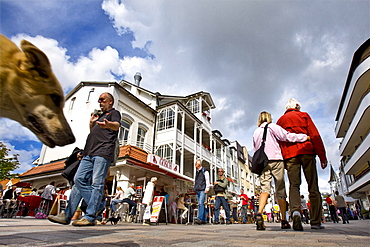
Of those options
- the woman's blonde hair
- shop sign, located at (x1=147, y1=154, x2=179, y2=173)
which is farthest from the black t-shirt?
shop sign, located at (x1=147, y1=154, x2=179, y2=173)

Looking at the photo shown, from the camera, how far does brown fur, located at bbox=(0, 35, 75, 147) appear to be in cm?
132

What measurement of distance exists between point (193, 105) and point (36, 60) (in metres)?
21.6

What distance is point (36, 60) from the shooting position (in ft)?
4.49

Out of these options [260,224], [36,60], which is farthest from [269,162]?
[36,60]

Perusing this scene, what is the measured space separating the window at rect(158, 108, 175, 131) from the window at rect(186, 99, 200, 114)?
4.22 meters

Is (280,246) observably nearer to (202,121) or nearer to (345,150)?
(202,121)

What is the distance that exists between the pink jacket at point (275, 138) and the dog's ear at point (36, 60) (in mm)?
3473

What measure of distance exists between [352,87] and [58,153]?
2563cm

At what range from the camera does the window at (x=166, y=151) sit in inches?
680

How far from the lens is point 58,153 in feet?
51.7

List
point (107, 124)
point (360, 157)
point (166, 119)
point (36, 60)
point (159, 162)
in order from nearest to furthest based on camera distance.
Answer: point (36, 60), point (107, 124), point (159, 162), point (166, 119), point (360, 157)

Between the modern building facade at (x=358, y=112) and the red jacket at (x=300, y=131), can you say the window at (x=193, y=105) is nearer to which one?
the modern building facade at (x=358, y=112)

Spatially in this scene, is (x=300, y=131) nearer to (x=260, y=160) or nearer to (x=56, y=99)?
(x=260, y=160)

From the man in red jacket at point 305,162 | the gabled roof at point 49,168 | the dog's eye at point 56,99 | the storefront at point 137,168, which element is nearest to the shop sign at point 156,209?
the storefront at point 137,168
